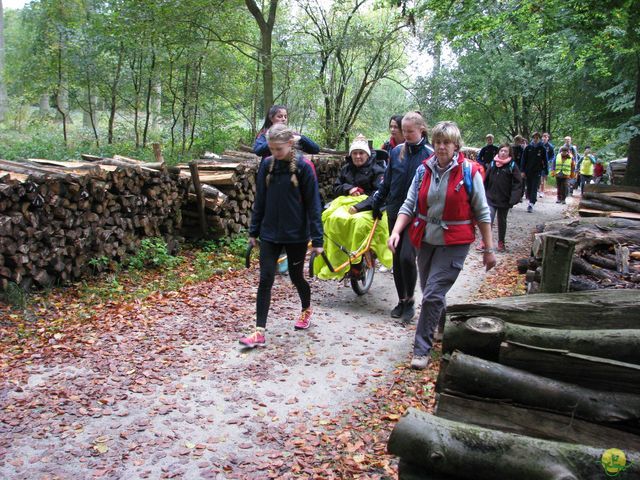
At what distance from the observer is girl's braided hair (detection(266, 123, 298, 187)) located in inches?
204

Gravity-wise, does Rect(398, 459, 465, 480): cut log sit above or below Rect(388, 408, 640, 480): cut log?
below

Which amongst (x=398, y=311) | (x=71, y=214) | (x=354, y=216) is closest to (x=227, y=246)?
(x=71, y=214)

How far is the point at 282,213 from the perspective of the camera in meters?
5.39

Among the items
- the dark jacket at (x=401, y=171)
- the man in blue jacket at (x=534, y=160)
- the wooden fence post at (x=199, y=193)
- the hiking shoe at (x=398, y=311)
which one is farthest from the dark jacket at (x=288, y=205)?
the man in blue jacket at (x=534, y=160)

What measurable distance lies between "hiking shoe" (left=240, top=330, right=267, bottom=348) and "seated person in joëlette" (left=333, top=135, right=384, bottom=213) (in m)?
2.46

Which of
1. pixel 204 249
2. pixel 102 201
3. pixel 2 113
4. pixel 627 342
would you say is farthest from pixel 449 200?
pixel 2 113

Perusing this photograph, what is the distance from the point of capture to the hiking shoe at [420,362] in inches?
194

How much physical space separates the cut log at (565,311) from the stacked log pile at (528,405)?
0.07ft

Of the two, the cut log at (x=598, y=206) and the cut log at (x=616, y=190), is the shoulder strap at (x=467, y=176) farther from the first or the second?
the cut log at (x=616, y=190)

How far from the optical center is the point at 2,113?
23328 mm

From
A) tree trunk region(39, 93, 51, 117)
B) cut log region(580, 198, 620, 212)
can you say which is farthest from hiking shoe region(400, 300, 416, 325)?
tree trunk region(39, 93, 51, 117)

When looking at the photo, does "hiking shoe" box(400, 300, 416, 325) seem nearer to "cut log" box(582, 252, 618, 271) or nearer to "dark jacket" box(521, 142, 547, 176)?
"cut log" box(582, 252, 618, 271)

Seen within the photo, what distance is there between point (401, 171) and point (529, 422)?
3.74 meters

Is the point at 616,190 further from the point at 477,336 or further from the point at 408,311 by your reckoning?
the point at 477,336
